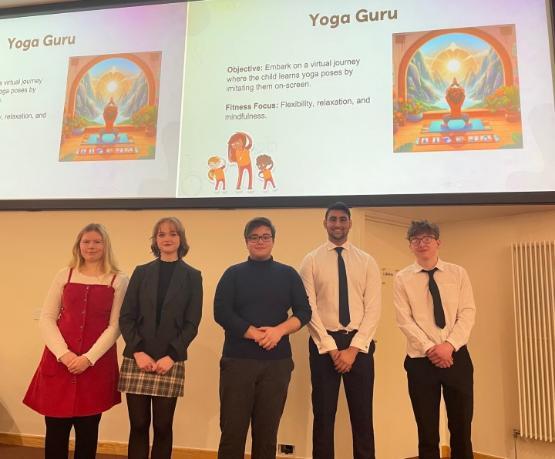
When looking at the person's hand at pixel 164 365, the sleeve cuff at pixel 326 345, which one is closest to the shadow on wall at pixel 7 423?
the person's hand at pixel 164 365

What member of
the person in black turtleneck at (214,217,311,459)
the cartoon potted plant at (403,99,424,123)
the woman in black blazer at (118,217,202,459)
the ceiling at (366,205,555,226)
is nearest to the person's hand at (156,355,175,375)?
the woman in black blazer at (118,217,202,459)

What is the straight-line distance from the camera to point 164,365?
218cm

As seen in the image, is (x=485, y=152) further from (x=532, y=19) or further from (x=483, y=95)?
(x=532, y=19)

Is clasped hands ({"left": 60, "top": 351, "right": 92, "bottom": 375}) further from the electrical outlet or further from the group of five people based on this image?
the electrical outlet

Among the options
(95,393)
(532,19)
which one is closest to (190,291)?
(95,393)

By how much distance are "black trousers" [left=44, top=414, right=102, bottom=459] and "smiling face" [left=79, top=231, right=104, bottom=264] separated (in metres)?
0.72

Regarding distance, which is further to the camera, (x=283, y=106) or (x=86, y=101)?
(x=86, y=101)

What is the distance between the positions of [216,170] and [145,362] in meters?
1.52

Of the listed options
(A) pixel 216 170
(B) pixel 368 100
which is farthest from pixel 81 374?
(B) pixel 368 100

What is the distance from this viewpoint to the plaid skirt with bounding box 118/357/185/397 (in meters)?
2.18

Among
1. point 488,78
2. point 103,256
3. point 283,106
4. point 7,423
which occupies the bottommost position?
point 7,423

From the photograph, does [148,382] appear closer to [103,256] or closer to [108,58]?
[103,256]

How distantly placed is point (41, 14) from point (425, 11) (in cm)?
294

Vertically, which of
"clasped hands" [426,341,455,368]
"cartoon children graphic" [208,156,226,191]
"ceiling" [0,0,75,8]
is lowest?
"clasped hands" [426,341,455,368]
